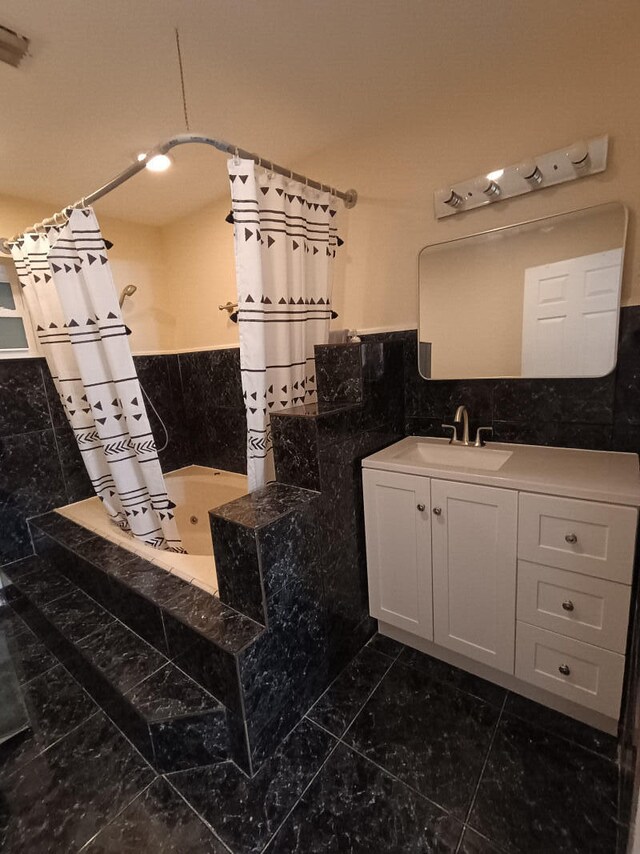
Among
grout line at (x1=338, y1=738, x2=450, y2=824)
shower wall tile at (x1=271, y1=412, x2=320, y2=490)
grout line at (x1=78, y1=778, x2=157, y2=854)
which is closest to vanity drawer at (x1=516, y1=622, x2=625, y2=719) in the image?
grout line at (x1=338, y1=738, x2=450, y2=824)

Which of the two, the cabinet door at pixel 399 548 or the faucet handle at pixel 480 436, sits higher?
the faucet handle at pixel 480 436

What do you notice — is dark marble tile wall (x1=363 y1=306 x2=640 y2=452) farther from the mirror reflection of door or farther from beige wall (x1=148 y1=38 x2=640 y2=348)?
beige wall (x1=148 y1=38 x2=640 y2=348)

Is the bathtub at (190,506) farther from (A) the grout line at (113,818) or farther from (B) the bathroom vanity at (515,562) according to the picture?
(B) the bathroom vanity at (515,562)

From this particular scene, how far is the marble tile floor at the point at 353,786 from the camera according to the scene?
39.0 inches

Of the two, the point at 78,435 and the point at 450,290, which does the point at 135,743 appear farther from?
the point at 450,290

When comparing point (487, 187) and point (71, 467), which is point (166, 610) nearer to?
point (71, 467)

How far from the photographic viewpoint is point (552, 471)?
1.24 metres

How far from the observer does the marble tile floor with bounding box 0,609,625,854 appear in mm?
990

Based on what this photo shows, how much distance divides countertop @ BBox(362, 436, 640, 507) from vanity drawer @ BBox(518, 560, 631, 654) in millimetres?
271

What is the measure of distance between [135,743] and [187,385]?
2047mm

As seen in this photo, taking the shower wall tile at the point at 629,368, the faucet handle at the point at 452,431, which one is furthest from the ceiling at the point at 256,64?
the faucet handle at the point at 452,431

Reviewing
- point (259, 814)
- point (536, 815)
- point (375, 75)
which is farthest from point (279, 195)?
point (536, 815)

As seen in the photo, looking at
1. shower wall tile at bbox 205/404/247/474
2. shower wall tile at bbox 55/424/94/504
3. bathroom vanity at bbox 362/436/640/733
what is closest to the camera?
bathroom vanity at bbox 362/436/640/733

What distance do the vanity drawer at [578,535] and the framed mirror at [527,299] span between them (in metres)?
0.58
